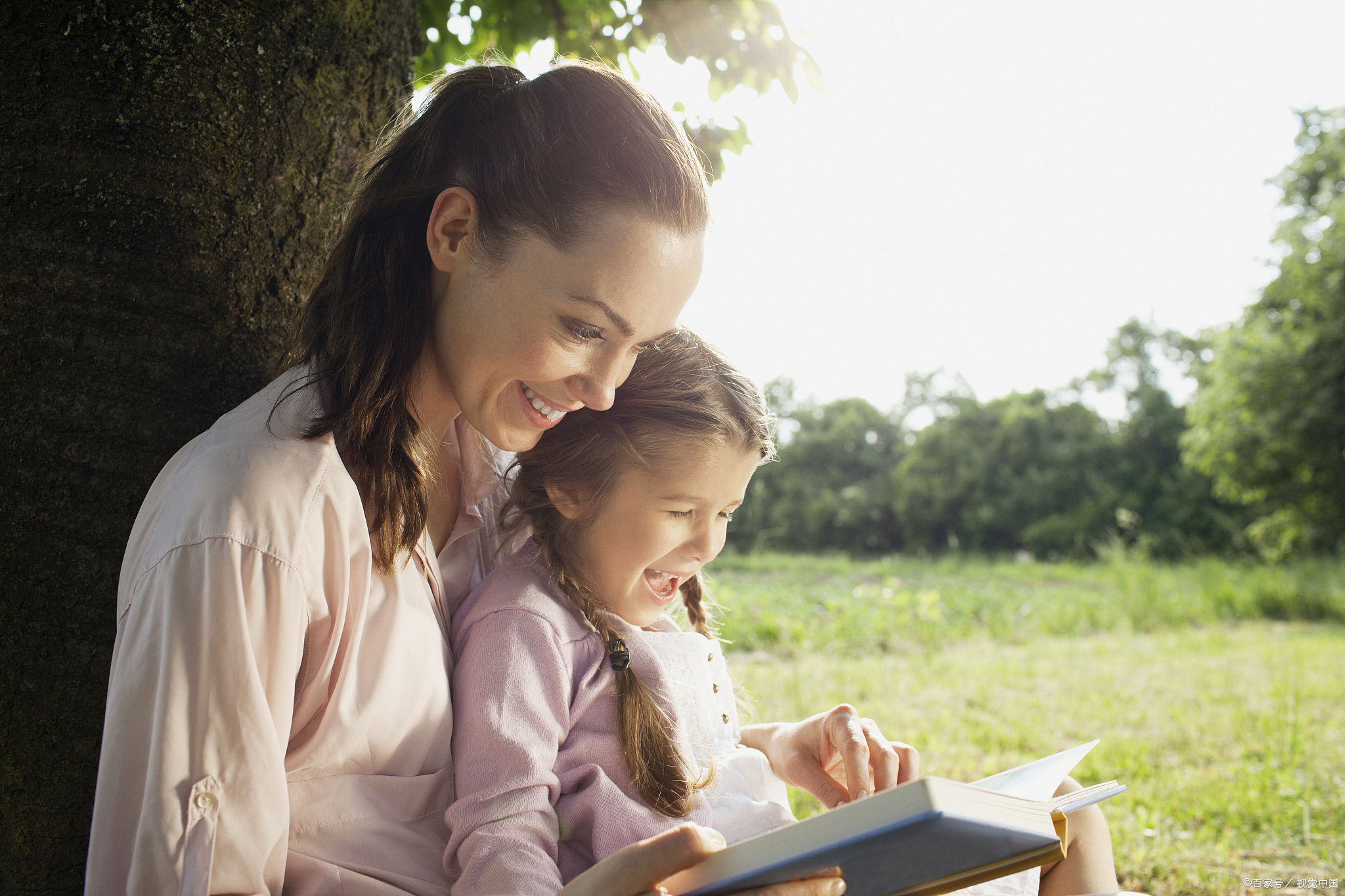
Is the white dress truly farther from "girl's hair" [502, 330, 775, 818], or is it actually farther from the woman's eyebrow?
the woman's eyebrow

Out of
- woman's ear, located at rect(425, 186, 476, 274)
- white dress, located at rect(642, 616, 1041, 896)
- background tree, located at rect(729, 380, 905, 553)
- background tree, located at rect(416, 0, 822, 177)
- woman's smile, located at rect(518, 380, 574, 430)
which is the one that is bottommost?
background tree, located at rect(729, 380, 905, 553)

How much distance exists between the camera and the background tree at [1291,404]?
14281mm

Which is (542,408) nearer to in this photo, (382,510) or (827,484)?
(382,510)

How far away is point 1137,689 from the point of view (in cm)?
549

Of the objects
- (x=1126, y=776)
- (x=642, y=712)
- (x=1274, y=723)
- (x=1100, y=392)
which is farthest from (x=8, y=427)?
(x=1100, y=392)

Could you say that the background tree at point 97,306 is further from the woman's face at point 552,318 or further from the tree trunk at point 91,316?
the woman's face at point 552,318

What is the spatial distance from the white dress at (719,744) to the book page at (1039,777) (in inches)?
6.8

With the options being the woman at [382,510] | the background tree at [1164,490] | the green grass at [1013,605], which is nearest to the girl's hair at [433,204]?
the woman at [382,510]

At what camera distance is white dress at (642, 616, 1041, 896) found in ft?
5.32

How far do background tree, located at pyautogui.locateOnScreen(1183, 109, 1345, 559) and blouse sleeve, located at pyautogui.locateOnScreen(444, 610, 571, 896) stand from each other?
16403 mm

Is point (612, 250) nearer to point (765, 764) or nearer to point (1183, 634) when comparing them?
point (765, 764)

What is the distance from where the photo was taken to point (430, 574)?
4.83 feet

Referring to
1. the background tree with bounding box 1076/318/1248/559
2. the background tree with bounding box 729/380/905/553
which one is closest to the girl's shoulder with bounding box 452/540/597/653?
the background tree with bounding box 729/380/905/553

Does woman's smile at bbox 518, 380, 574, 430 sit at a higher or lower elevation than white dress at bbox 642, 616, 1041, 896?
higher
